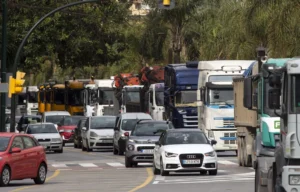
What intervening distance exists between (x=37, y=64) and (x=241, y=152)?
21.1 metres

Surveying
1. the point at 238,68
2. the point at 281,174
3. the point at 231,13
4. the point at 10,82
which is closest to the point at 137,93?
the point at 231,13

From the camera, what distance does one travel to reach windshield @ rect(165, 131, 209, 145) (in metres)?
32.0

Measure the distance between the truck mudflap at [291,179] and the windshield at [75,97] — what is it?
185ft

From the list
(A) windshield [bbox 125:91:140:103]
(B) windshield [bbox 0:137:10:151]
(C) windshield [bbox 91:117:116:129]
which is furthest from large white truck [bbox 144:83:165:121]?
(B) windshield [bbox 0:137:10:151]

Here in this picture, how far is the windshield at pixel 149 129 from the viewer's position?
126 feet

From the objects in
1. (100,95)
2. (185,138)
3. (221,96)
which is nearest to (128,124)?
(221,96)

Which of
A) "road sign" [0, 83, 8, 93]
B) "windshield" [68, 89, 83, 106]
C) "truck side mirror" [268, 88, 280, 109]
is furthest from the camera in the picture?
"windshield" [68, 89, 83, 106]

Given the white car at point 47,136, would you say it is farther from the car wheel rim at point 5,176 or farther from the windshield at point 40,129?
the car wheel rim at point 5,176

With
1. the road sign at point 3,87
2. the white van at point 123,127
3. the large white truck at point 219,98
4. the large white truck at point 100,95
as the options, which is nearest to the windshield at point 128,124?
the white van at point 123,127

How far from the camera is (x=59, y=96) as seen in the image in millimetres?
77062

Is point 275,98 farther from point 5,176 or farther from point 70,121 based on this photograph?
point 70,121

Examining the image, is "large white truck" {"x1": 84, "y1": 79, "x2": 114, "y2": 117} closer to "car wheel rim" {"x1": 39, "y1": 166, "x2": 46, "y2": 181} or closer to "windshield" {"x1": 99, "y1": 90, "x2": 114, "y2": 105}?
"windshield" {"x1": 99, "y1": 90, "x2": 114, "y2": 105}

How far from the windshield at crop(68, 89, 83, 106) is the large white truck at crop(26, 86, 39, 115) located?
1571 cm

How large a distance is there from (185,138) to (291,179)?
16.0m
